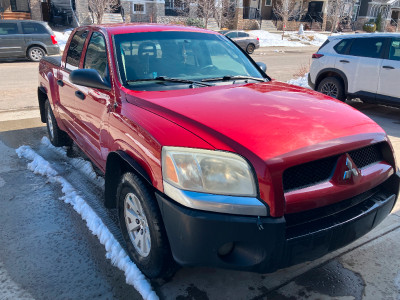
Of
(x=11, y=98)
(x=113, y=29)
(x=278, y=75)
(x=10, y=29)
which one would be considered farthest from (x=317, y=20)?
(x=113, y=29)

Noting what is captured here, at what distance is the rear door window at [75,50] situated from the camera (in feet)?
13.1

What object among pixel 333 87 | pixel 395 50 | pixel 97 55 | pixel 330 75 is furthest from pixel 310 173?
pixel 330 75

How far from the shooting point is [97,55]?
3482 mm

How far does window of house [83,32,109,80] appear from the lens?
3.23 m

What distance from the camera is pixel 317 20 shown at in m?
43.6

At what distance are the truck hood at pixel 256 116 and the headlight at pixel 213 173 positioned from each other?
7cm

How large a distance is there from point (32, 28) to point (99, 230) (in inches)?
564

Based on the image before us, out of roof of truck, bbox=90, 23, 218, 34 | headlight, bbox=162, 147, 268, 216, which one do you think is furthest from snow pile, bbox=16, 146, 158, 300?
roof of truck, bbox=90, 23, 218, 34

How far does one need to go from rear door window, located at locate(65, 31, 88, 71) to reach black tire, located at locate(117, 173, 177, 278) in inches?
77.5

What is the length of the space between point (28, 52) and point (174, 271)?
15.0 metres

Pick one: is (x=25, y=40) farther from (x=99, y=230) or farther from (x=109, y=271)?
(x=109, y=271)

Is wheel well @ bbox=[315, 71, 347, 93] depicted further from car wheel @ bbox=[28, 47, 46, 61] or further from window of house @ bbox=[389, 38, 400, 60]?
car wheel @ bbox=[28, 47, 46, 61]

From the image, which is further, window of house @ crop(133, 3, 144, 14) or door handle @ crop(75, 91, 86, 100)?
window of house @ crop(133, 3, 144, 14)

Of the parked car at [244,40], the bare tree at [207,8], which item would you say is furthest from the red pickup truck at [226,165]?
the bare tree at [207,8]
